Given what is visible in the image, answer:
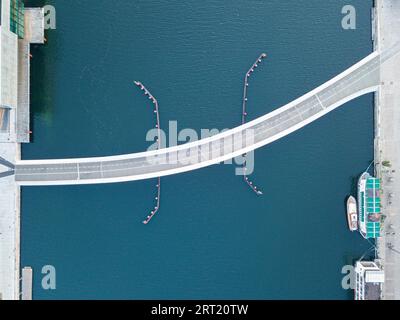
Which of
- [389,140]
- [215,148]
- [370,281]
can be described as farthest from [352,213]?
[215,148]

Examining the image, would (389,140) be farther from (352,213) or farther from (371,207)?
(352,213)

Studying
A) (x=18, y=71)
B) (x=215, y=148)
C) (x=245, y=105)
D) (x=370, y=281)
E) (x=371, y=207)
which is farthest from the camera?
(x=245, y=105)

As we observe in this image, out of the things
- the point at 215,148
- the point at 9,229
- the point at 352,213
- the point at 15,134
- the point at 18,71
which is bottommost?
the point at 9,229

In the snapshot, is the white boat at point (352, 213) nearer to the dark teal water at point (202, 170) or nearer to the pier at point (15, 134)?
the dark teal water at point (202, 170)

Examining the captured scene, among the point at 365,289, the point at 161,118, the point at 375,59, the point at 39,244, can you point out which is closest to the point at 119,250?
the point at 39,244

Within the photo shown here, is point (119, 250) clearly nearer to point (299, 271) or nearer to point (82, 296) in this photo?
point (82, 296)

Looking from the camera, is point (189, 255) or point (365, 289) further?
Answer: point (189, 255)

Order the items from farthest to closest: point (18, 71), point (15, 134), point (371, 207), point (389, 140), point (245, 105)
Answer: point (245, 105), point (15, 134), point (18, 71), point (389, 140), point (371, 207)
